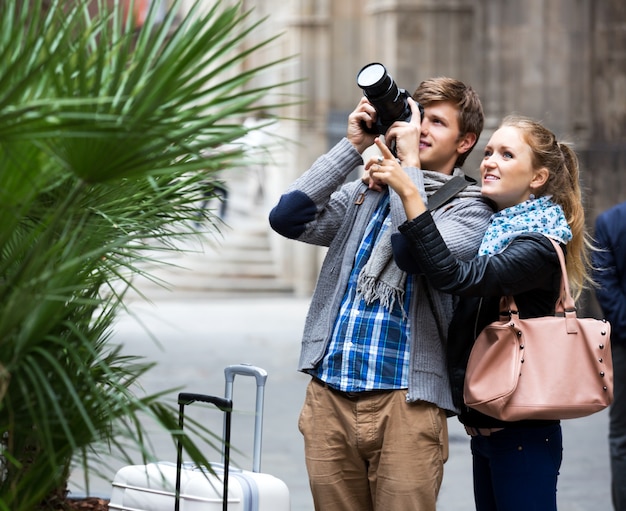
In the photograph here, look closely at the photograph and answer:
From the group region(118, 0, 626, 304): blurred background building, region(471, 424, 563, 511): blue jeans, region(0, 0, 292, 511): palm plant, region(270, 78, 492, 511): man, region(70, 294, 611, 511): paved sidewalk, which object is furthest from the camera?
region(118, 0, 626, 304): blurred background building

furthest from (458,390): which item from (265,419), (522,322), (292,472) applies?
(265,419)

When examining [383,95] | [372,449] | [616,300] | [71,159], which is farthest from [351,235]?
[616,300]

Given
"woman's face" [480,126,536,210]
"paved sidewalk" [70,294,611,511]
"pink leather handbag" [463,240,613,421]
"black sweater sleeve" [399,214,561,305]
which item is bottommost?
"paved sidewalk" [70,294,611,511]

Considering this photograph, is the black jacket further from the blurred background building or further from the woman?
the blurred background building

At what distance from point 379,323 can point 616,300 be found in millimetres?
2534

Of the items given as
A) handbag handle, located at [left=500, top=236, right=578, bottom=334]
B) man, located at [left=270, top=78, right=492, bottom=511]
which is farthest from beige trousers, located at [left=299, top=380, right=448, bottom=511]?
handbag handle, located at [left=500, top=236, right=578, bottom=334]

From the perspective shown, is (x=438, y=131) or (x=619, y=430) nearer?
(x=438, y=131)

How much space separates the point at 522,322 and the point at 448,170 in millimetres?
479

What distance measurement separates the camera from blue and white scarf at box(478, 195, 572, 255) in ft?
11.5

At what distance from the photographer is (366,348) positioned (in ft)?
11.4

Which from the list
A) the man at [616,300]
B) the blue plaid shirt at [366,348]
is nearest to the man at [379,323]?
the blue plaid shirt at [366,348]

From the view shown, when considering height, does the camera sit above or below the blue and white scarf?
above

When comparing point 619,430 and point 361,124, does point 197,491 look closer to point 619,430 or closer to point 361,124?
point 361,124

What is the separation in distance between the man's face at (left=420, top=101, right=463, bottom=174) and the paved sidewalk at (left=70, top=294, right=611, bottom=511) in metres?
0.91
